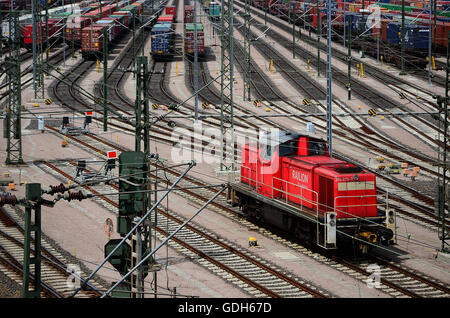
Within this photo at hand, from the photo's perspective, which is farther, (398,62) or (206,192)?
(398,62)

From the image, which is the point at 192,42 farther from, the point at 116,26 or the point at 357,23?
the point at 357,23

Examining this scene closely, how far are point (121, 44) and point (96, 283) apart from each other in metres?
75.3

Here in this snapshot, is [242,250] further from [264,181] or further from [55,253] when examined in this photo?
[55,253]

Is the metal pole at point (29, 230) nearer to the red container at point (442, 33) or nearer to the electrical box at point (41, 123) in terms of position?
the electrical box at point (41, 123)

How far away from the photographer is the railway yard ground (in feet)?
87.5

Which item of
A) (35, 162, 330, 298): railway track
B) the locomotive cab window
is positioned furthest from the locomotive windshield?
(35, 162, 330, 298): railway track

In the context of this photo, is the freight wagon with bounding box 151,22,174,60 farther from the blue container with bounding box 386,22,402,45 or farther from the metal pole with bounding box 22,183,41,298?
the metal pole with bounding box 22,183,41,298

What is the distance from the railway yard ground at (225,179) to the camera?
87.5 feet

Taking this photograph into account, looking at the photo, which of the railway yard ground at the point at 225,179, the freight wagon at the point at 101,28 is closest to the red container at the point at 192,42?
the railway yard ground at the point at 225,179

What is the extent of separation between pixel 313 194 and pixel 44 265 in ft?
30.8

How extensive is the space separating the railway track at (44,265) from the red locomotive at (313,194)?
7438 mm
